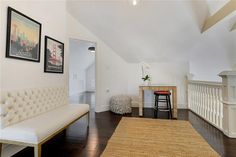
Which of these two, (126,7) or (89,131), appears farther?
(126,7)

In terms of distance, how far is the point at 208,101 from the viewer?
3.01m

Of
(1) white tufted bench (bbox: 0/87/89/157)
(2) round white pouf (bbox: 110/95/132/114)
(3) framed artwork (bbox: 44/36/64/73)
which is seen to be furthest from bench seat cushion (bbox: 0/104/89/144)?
(2) round white pouf (bbox: 110/95/132/114)

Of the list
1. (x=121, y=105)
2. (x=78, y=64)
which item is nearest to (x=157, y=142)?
(x=121, y=105)

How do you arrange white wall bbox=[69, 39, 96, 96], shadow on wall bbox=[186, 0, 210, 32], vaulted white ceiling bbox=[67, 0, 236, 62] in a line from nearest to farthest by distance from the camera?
shadow on wall bbox=[186, 0, 210, 32], vaulted white ceiling bbox=[67, 0, 236, 62], white wall bbox=[69, 39, 96, 96]

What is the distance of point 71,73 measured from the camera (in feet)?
22.6

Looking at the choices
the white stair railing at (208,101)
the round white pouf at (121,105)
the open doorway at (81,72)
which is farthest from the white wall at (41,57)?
the white stair railing at (208,101)

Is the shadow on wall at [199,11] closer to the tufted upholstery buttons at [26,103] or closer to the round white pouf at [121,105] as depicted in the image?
the round white pouf at [121,105]

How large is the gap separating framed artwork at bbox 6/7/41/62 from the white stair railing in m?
3.49

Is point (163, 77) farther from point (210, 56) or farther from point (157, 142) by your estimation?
point (157, 142)

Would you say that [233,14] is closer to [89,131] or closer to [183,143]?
[183,143]

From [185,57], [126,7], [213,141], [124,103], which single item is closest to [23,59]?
[126,7]

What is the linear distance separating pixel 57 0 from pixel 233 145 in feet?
13.6

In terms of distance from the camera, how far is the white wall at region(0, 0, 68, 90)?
1.64 m

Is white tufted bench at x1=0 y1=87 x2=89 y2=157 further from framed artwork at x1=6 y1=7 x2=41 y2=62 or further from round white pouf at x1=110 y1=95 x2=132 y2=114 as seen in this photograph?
round white pouf at x1=110 y1=95 x2=132 y2=114
